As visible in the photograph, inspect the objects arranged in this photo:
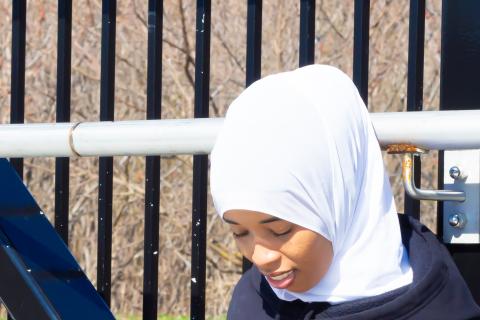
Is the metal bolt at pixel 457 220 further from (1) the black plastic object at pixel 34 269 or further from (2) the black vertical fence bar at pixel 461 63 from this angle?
(1) the black plastic object at pixel 34 269

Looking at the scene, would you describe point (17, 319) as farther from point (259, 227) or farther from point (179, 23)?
point (179, 23)

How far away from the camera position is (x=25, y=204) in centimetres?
243

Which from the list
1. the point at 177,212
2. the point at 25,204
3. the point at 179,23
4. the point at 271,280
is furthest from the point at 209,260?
the point at 271,280

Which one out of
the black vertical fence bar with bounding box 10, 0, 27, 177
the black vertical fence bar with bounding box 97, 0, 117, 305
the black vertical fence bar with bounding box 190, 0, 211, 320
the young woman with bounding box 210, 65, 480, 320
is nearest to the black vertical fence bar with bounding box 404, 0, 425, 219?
the black vertical fence bar with bounding box 190, 0, 211, 320

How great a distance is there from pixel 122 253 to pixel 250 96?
6.30m

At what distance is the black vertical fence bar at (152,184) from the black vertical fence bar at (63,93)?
0.21 meters

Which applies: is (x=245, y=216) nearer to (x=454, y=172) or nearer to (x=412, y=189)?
(x=412, y=189)

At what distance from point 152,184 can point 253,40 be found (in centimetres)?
39

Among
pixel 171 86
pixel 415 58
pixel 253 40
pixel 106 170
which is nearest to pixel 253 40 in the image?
pixel 253 40

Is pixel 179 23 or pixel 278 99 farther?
pixel 179 23

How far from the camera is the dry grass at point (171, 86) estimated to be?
7.79 meters

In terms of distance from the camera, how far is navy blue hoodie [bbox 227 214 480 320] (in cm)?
184

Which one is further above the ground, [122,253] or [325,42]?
[325,42]

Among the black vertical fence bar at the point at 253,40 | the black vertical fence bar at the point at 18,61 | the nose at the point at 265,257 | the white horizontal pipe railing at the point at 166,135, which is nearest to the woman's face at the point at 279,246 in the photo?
the nose at the point at 265,257
